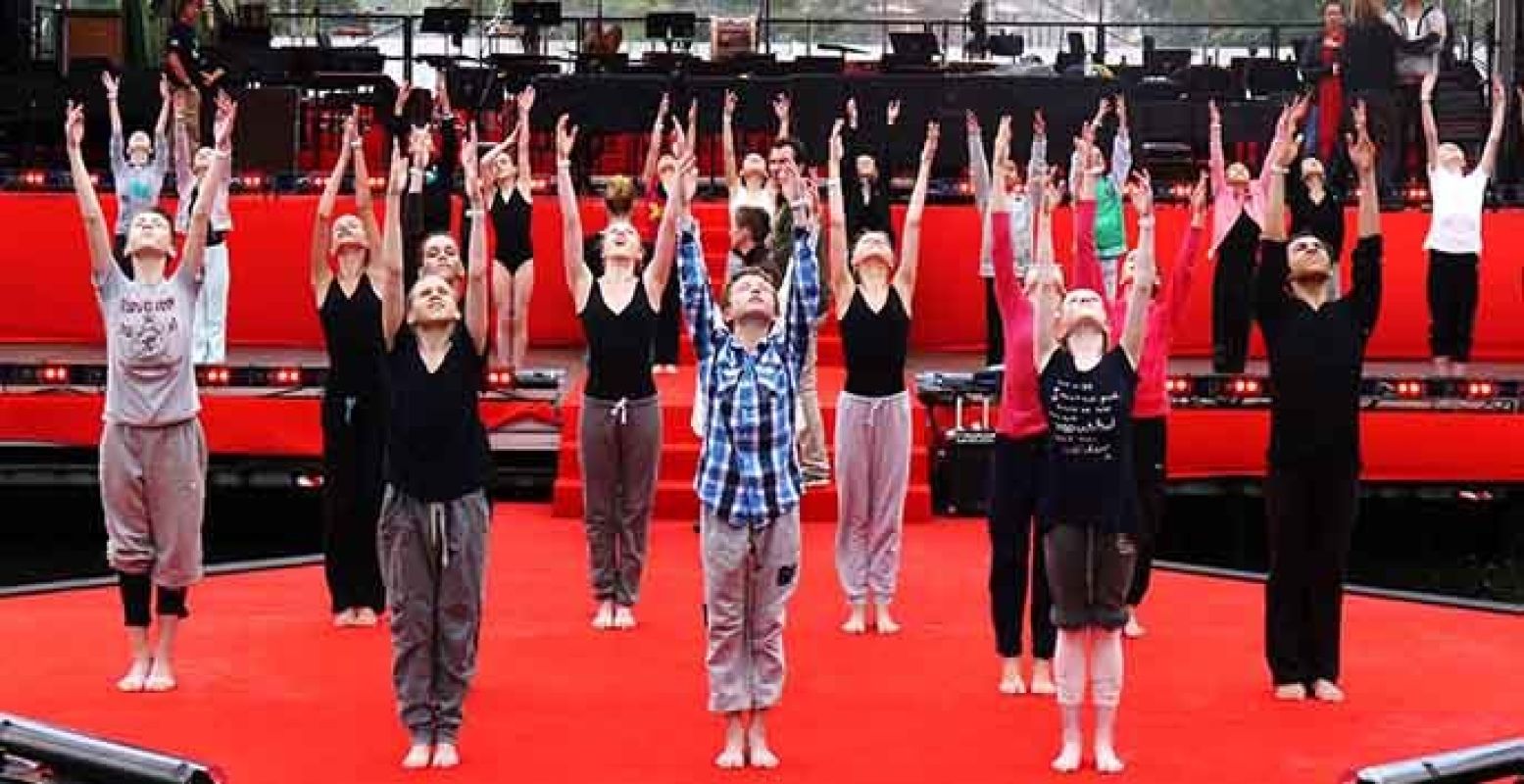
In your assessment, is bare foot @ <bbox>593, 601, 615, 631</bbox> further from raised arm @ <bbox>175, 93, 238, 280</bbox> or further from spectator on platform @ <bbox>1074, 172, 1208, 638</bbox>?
raised arm @ <bbox>175, 93, 238, 280</bbox>

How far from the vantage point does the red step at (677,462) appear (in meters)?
15.7

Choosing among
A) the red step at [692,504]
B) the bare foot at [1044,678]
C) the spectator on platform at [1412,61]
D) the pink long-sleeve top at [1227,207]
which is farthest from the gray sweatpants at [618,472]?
the spectator on platform at [1412,61]

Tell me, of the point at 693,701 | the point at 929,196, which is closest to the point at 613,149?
the point at 929,196

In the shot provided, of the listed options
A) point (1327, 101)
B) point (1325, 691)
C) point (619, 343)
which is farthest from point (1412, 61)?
point (1325, 691)

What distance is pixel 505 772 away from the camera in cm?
931

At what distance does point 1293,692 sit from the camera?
1056cm

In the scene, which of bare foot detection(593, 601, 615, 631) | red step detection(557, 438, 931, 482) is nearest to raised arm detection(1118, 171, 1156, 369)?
bare foot detection(593, 601, 615, 631)

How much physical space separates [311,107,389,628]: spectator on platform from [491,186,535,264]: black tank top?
5072mm

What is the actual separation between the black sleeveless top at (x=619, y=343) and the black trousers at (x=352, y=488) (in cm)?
92

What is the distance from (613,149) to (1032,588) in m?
13.5

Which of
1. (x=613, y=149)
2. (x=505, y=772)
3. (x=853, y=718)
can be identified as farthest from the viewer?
(x=613, y=149)

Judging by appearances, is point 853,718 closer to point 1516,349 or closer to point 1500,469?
point 1500,469

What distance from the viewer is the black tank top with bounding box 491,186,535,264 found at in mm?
16922

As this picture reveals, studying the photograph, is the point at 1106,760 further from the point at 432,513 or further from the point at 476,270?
the point at 476,270
